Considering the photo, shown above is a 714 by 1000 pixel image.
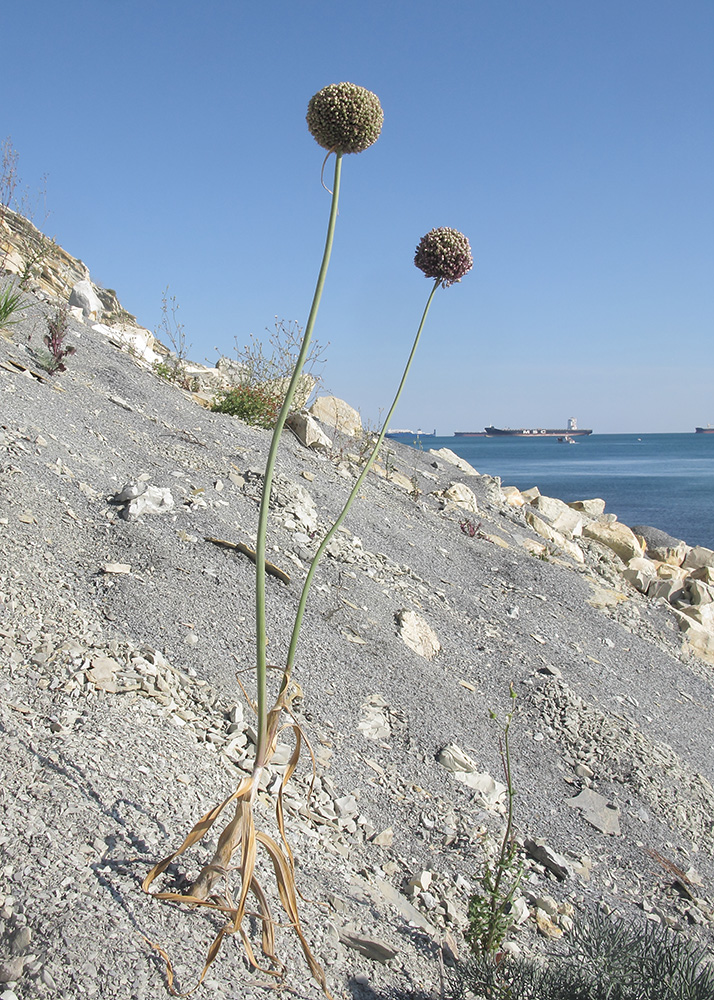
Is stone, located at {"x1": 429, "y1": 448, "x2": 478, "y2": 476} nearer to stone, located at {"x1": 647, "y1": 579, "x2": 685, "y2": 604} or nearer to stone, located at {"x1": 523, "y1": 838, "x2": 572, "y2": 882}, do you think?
stone, located at {"x1": 647, "y1": 579, "x2": 685, "y2": 604}

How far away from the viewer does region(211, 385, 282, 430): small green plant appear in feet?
26.1

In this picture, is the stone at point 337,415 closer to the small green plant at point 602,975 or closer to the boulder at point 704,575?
the boulder at point 704,575

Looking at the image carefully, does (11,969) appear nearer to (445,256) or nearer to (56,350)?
(445,256)

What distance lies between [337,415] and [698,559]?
22.7ft

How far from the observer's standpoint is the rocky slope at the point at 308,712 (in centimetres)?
218

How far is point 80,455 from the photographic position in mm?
5293

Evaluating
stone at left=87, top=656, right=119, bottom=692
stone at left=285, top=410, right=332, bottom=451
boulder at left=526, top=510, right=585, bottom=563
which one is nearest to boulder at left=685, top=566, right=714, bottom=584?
boulder at left=526, top=510, right=585, bottom=563

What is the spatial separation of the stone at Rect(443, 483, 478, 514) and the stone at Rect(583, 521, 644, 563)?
264 cm

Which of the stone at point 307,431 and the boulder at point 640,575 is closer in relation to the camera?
the stone at point 307,431

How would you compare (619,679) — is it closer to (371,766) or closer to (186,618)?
(371,766)

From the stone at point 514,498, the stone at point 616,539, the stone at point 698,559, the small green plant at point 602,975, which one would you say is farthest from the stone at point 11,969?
the stone at point 698,559

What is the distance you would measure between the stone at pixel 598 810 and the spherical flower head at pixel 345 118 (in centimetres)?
342

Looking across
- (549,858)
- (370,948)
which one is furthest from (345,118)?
(549,858)

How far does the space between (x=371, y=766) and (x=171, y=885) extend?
Result: 4.74 feet
